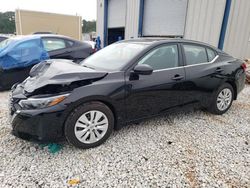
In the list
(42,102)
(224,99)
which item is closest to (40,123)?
(42,102)

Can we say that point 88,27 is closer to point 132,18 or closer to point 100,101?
point 132,18

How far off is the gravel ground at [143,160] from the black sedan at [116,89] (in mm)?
263

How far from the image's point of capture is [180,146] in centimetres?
253

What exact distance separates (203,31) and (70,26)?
68.1ft

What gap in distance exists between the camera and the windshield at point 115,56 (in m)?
2.63

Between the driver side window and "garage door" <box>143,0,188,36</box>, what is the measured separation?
559 cm

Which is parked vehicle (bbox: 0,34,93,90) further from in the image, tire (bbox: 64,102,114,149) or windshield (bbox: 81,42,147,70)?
tire (bbox: 64,102,114,149)

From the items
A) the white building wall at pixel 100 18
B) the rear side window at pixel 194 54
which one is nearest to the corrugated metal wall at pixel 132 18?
the white building wall at pixel 100 18

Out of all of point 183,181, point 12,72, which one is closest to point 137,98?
point 183,181

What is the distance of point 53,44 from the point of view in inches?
203

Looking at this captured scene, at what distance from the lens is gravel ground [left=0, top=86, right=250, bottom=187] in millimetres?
1910

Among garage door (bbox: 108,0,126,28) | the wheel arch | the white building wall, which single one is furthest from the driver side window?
the white building wall

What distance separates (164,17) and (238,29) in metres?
3.23

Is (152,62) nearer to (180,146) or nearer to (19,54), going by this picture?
(180,146)
